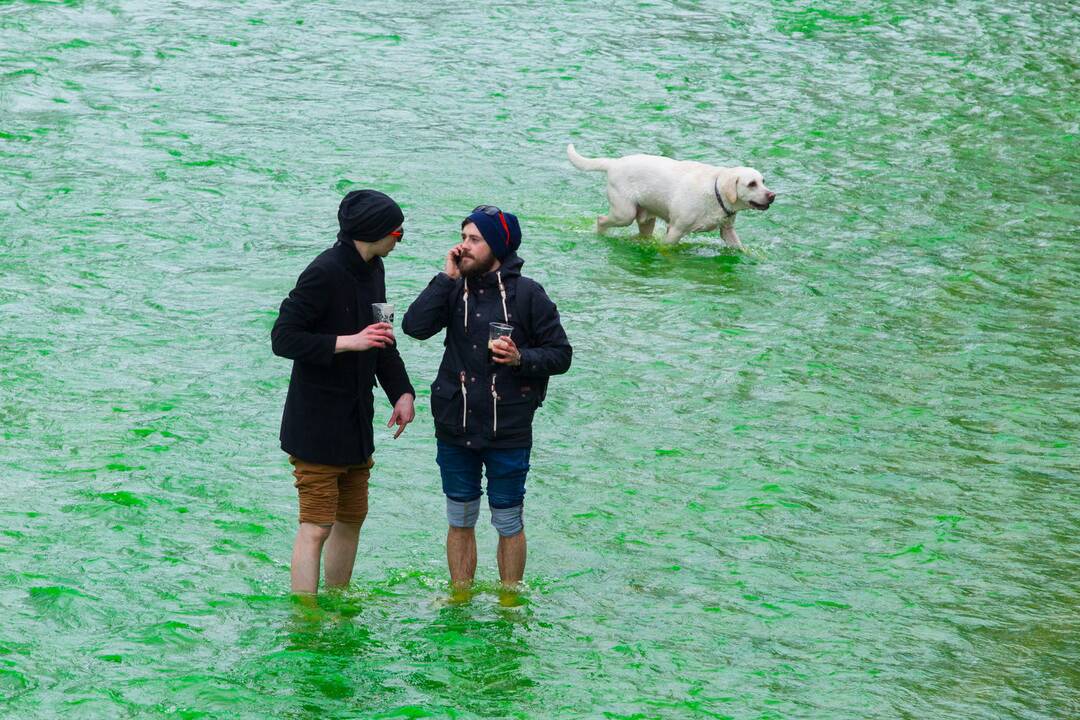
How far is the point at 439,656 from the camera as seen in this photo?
23.1 feet

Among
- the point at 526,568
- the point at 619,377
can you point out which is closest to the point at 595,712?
the point at 526,568

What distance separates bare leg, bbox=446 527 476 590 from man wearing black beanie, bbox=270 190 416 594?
61 cm

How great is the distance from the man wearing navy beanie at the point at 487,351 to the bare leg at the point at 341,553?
598 millimetres

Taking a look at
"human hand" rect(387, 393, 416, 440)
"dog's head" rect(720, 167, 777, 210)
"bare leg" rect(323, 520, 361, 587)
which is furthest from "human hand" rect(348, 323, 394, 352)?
"dog's head" rect(720, 167, 777, 210)

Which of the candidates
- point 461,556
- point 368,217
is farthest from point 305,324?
point 461,556

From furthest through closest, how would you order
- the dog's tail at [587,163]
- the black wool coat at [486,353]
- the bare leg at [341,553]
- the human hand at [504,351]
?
the dog's tail at [587,163] < the bare leg at [341,553] < the black wool coat at [486,353] < the human hand at [504,351]

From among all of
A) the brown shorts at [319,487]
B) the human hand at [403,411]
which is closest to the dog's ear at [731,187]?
the human hand at [403,411]

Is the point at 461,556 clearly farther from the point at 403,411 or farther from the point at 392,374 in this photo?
the point at 392,374

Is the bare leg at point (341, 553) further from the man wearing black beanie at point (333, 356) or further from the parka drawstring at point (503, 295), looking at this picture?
the parka drawstring at point (503, 295)

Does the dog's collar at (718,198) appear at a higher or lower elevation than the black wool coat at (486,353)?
lower

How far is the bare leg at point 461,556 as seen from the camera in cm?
746

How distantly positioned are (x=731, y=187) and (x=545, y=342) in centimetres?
742

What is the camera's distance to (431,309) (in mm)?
7152

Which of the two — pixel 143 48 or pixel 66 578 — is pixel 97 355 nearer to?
pixel 66 578
